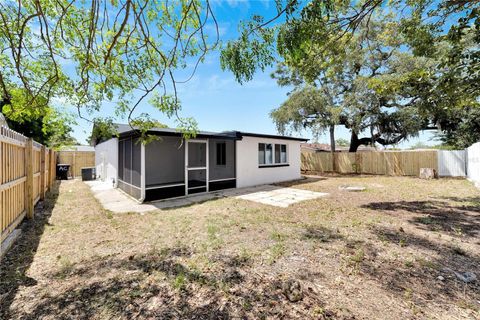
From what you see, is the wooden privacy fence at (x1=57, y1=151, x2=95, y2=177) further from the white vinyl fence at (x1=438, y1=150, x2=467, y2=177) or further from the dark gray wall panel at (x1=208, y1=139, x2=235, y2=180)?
the white vinyl fence at (x1=438, y1=150, x2=467, y2=177)

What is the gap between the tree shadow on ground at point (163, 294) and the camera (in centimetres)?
211

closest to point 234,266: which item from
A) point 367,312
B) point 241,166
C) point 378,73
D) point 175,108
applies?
point 367,312

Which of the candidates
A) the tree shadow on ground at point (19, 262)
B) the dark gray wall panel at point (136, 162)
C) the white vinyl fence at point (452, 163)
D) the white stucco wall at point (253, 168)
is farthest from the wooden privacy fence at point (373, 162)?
the tree shadow on ground at point (19, 262)

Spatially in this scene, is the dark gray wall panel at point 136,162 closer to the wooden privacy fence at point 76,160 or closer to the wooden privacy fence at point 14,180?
the wooden privacy fence at point 14,180

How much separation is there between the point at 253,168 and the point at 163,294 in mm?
8149

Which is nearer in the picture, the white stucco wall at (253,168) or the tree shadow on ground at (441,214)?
the tree shadow on ground at (441,214)

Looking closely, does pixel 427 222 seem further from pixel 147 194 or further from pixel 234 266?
pixel 147 194

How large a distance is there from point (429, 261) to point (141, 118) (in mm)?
4926

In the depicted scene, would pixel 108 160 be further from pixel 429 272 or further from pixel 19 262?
pixel 429 272

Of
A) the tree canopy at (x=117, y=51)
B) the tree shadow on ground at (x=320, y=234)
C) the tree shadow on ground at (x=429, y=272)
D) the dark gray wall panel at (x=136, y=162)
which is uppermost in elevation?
the tree canopy at (x=117, y=51)

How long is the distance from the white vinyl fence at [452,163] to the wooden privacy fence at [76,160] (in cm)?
2195

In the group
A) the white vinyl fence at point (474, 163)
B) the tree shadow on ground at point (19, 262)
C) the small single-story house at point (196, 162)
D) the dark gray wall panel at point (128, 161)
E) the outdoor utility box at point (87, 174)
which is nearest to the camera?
the tree shadow on ground at point (19, 262)

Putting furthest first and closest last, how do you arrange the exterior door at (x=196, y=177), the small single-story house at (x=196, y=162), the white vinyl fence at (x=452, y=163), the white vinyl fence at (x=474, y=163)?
1. the white vinyl fence at (x=452, y=163)
2. the white vinyl fence at (x=474, y=163)
3. the exterior door at (x=196, y=177)
4. the small single-story house at (x=196, y=162)

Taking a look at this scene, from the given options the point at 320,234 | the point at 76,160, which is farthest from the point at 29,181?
the point at 76,160
